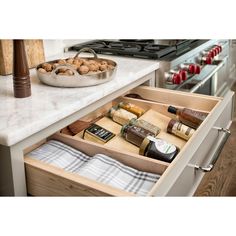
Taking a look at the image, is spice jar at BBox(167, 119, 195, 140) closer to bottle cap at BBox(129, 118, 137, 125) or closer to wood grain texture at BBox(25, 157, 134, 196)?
bottle cap at BBox(129, 118, 137, 125)

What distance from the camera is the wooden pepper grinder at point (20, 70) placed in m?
0.78

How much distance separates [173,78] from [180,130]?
0.31 metres

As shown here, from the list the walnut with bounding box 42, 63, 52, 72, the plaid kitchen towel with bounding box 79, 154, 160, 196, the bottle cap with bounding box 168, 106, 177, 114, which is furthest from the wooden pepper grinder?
the bottle cap with bounding box 168, 106, 177, 114

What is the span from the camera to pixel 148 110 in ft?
3.74

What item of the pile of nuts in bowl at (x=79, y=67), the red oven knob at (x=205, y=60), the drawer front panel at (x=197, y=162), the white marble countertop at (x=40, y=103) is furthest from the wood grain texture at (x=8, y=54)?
the red oven knob at (x=205, y=60)

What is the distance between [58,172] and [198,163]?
1.16ft

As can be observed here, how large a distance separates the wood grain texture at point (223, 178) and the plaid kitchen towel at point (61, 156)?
42cm

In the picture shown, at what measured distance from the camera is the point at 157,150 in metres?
0.82

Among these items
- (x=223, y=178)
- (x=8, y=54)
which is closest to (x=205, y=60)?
(x=223, y=178)

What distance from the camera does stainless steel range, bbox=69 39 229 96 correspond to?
125 cm

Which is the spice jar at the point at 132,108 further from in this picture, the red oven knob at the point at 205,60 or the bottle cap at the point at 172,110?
the red oven knob at the point at 205,60

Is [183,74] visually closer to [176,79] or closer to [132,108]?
[176,79]

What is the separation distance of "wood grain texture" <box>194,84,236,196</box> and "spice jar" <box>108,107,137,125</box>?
12.1 inches
